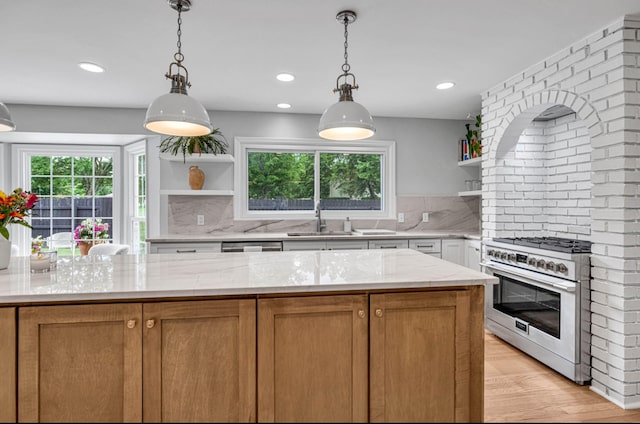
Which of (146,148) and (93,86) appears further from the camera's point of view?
(146,148)

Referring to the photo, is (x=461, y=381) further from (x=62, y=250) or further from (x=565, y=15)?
(x=62, y=250)

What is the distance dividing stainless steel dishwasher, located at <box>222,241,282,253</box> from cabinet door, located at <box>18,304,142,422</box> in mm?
2311

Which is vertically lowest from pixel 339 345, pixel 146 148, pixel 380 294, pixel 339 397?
pixel 339 397

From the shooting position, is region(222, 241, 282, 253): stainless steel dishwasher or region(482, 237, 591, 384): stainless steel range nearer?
region(482, 237, 591, 384): stainless steel range

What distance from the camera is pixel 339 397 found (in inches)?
62.0

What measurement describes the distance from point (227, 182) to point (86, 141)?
5.80ft

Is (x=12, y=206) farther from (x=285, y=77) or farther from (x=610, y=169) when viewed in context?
(x=610, y=169)

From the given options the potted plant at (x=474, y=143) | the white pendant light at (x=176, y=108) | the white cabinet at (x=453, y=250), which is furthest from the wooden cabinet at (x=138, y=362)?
the potted plant at (x=474, y=143)

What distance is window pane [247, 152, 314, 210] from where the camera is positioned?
4516 millimetres

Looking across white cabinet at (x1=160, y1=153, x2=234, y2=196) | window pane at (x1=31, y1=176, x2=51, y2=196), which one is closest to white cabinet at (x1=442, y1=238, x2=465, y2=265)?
white cabinet at (x1=160, y1=153, x2=234, y2=196)

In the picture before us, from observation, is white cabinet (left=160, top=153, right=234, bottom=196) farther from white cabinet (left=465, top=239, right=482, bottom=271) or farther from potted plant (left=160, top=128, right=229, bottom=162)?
white cabinet (left=465, top=239, right=482, bottom=271)

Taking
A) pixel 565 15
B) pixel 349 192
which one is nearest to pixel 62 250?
pixel 349 192

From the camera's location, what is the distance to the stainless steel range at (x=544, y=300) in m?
2.42

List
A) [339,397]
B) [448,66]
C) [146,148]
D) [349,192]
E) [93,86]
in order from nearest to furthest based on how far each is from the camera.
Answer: [339,397] → [448,66] → [93,86] → [146,148] → [349,192]
